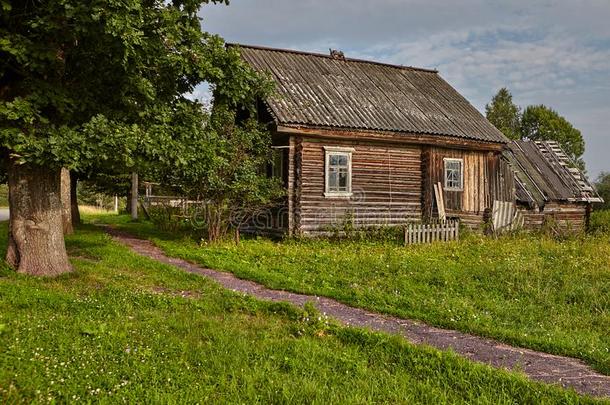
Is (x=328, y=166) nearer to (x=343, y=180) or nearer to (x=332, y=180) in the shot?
(x=332, y=180)

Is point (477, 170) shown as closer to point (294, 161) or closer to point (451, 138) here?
point (451, 138)

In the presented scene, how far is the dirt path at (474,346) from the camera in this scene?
15.9 feet

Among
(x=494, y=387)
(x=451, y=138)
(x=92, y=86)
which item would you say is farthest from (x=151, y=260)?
(x=451, y=138)

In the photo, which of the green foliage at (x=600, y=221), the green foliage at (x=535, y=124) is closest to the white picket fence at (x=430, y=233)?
the green foliage at (x=600, y=221)

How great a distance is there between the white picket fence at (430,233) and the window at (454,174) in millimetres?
2801

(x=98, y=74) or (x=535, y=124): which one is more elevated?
(x=535, y=124)

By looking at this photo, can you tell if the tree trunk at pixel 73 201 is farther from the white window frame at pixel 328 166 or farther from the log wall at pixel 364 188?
the white window frame at pixel 328 166

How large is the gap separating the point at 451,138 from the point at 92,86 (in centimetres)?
1305

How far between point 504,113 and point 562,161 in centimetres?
3261

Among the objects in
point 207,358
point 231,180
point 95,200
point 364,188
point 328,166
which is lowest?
point 207,358

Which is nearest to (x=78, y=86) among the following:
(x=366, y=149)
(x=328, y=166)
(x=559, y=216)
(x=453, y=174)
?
(x=328, y=166)

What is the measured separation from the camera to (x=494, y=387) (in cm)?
450

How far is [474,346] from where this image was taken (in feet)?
19.2

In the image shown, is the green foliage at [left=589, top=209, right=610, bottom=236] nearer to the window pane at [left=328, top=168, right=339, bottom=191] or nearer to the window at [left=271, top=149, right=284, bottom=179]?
the window pane at [left=328, top=168, right=339, bottom=191]
